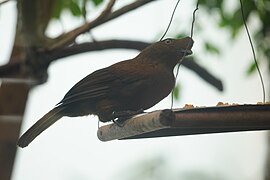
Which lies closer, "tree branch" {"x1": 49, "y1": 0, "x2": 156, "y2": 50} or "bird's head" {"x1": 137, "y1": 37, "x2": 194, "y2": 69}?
"bird's head" {"x1": 137, "y1": 37, "x2": 194, "y2": 69}

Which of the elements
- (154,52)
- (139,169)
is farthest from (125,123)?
(139,169)

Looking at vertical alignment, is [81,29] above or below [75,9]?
below

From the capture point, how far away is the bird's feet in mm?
1734

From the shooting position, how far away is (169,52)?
1.84m

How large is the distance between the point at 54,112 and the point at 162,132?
0.32 m

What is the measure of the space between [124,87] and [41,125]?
271 mm

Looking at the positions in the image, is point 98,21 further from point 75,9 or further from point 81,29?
point 75,9

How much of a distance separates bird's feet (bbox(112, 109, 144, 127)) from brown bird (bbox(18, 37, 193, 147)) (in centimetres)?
2

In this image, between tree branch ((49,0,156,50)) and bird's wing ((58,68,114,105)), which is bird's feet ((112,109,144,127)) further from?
tree branch ((49,0,156,50))

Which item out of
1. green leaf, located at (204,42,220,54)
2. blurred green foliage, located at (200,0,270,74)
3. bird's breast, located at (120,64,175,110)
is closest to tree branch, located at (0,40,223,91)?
blurred green foliage, located at (200,0,270,74)

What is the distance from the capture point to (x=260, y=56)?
3.08m

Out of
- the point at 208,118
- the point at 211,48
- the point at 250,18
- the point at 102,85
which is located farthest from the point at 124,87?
the point at 211,48

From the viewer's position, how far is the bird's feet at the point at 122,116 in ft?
5.69

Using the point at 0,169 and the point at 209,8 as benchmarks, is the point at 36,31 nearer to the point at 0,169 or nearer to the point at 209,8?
the point at 0,169
